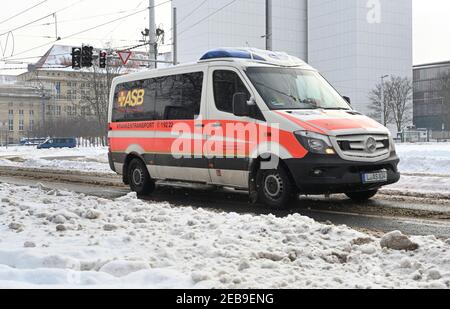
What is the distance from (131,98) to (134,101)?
0.16m

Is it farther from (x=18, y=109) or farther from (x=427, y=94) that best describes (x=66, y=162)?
(x=18, y=109)

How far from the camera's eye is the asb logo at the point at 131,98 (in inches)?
452

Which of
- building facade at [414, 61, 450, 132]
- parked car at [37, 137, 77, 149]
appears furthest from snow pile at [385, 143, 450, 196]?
building facade at [414, 61, 450, 132]

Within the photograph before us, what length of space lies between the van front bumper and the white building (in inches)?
2801

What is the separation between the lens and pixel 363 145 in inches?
324

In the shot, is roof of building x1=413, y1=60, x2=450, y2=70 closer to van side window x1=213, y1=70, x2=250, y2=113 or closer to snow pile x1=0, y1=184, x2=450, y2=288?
van side window x1=213, y1=70, x2=250, y2=113

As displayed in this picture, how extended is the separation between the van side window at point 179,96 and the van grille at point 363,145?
2858 mm

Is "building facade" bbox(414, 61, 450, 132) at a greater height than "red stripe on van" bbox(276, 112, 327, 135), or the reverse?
"building facade" bbox(414, 61, 450, 132)

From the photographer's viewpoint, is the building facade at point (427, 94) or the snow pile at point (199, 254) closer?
the snow pile at point (199, 254)

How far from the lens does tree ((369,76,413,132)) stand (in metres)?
77.1

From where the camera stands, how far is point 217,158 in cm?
938

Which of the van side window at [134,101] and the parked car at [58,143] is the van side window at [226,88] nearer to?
the van side window at [134,101]

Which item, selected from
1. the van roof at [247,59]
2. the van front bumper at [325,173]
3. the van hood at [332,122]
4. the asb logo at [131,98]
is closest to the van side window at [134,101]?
→ the asb logo at [131,98]

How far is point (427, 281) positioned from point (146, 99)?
8.02 metres
